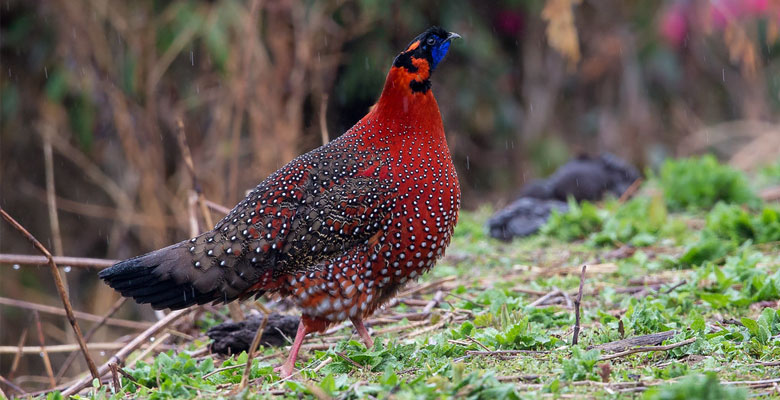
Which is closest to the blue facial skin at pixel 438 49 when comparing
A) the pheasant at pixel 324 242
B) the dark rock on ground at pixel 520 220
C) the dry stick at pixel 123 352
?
the pheasant at pixel 324 242

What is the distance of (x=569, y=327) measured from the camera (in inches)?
144

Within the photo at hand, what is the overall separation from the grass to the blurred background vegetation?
6.00ft

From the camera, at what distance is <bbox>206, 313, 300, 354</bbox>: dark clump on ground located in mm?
3771

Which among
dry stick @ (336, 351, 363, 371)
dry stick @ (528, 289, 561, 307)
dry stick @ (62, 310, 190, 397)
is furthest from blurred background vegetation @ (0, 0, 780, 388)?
dry stick @ (336, 351, 363, 371)

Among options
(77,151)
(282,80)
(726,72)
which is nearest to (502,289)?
(282,80)

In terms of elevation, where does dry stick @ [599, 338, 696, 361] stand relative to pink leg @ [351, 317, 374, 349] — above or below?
below

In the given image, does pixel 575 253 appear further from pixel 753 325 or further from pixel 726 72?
pixel 726 72

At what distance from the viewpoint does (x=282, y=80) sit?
7.76 metres

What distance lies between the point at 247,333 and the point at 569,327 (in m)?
1.45

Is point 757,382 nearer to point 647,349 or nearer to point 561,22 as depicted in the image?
point 647,349

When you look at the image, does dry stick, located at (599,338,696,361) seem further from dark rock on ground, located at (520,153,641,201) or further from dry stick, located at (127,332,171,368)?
dark rock on ground, located at (520,153,641,201)

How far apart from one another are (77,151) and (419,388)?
6487mm

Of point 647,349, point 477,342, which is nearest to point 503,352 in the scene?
point 477,342

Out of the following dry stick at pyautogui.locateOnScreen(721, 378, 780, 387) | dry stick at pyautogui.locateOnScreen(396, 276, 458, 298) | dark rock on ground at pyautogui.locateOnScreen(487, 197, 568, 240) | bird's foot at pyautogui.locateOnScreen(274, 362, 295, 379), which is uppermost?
dark rock on ground at pyautogui.locateOnScreen(487, 197, 568, 240)
